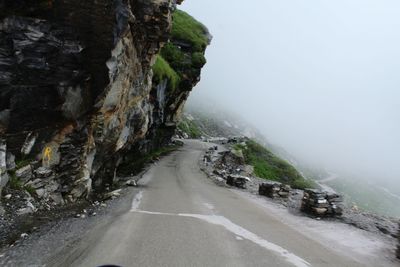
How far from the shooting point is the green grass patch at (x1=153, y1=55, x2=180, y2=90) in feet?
136

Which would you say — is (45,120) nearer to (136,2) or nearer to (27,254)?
(27,254)

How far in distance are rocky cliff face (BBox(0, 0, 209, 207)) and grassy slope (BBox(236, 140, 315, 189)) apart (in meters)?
46.8

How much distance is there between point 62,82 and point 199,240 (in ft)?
31.3

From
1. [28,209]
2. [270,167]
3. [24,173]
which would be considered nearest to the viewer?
[28,209]

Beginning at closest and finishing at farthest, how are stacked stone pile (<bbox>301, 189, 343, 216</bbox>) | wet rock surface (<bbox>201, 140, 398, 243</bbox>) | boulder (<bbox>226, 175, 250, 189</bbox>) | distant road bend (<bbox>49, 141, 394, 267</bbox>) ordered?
1. distant road bend (<bbox>49, 141, 394, 267</bbox>)
2. wet rock surface (<bbox>201, 140, 398, 243</bbox>)
3. stacked stone pile (<bbox>301, 189, 343, 216</bbox>)
4. boulder (<bbox>226, 175, 250, 189</bbox>)

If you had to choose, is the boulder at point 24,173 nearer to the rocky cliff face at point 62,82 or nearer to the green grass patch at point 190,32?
the rocky cliff face at point 62,82

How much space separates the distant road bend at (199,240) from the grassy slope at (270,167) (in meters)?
47.3

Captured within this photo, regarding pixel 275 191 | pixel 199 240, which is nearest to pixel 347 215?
pixel 275 191

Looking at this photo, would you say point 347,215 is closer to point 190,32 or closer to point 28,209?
point 28,209

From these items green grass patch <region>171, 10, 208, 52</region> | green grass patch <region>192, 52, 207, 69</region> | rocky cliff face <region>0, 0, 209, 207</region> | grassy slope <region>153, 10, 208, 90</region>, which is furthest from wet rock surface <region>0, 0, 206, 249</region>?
green grass patch <region>171, 10, 208, 52</region>

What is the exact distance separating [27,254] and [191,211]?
916 centimetres

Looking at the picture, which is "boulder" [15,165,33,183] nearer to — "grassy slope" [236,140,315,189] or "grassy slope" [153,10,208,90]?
"grassy slope" [153,10,208,90]

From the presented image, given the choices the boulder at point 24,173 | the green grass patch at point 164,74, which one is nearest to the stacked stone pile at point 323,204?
the boulder at point 24,173

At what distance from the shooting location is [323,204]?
18719 mm
